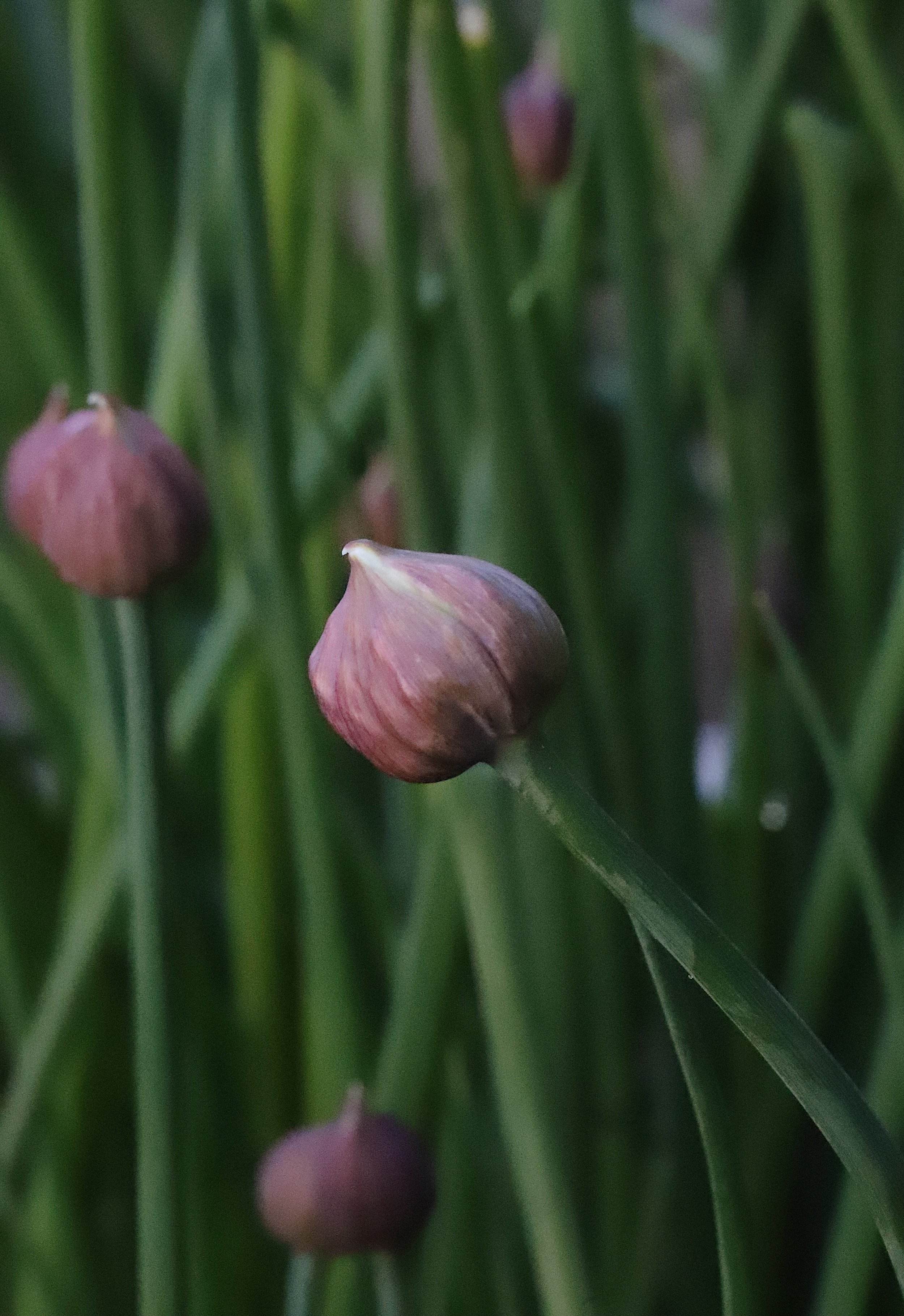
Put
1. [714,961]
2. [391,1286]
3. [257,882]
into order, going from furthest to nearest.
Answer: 1. [257,882]
2. [391,1286]
3. [714,961]

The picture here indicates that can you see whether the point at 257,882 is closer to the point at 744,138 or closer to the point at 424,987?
the point at 424,987

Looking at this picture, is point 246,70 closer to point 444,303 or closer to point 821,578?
point 444,303

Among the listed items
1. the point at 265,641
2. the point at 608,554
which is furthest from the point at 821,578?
the point at 265,641

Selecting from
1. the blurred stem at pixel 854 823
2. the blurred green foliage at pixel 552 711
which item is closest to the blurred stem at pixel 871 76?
the blurred green foliage at pixel 552 711

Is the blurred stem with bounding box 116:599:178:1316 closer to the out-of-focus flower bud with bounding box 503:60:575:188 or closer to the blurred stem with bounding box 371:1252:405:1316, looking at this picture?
the blurred stem with bounding box 371:1252:405:1316

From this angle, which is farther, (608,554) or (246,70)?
(608,554)

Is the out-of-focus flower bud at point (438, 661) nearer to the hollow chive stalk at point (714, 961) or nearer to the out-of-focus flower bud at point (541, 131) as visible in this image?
the hollow chive stalk at point (714, 961)

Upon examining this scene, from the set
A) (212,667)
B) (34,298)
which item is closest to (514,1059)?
(212,667)
